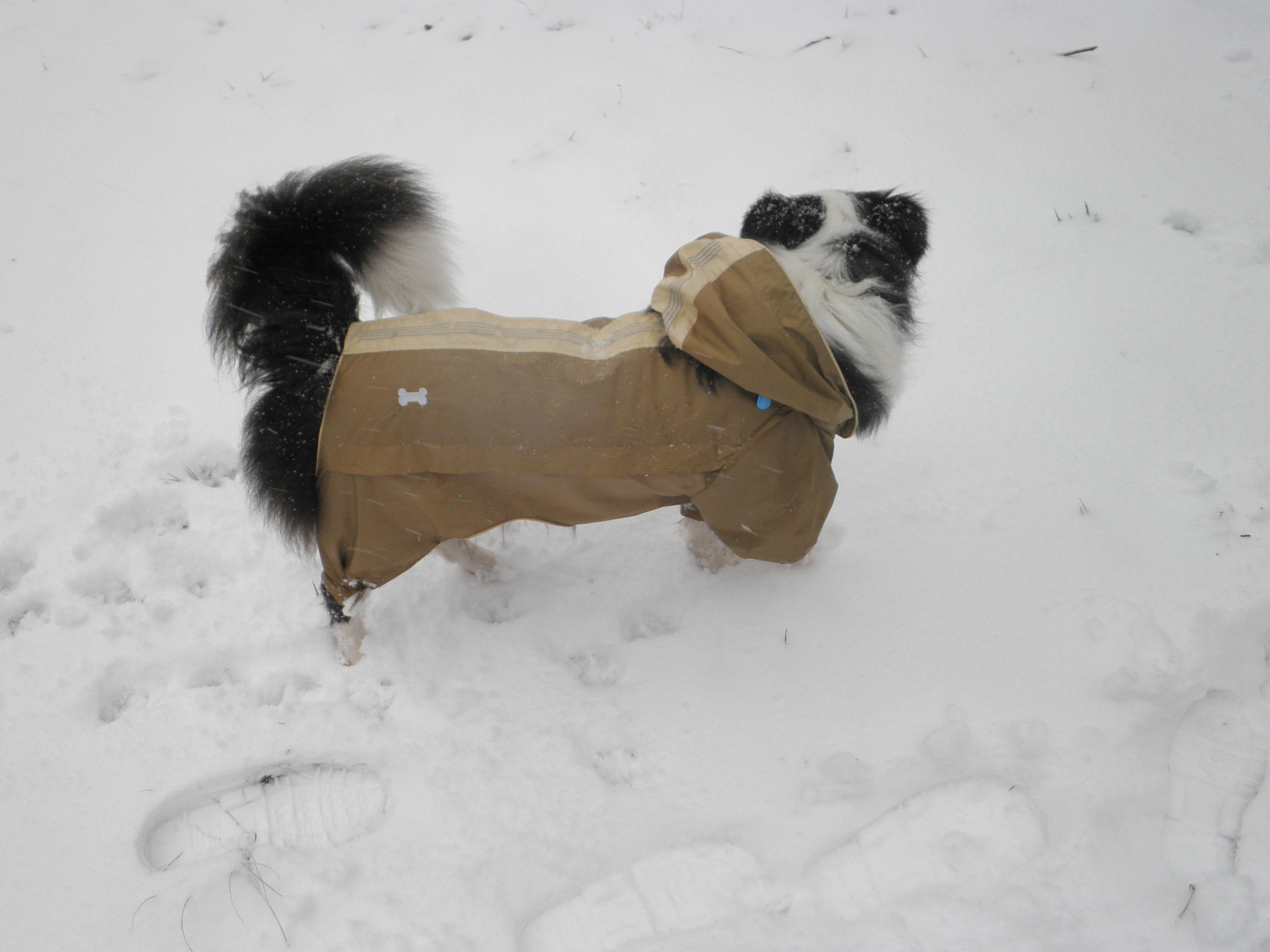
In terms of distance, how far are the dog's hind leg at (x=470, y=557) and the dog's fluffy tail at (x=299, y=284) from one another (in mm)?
488

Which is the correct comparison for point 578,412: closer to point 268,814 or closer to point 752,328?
point 752,328

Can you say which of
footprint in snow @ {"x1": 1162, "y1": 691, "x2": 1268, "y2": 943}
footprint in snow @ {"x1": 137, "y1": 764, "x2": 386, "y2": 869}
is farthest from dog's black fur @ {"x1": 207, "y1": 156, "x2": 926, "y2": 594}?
footprint in snow @ {"x1": 1162, "y1": 691, "x2": 1268, "y2": 943}

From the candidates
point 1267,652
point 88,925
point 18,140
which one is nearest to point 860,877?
point 1267,652

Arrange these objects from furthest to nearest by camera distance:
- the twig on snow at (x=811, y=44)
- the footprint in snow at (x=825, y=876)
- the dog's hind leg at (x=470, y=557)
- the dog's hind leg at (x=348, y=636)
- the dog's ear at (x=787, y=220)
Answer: the twig on snow at (x=811, y=44)
the dog's hind leg at (x=470, y=557)
the dog's hind leg at (x=348, y=636)
the dog's ear at (x=787, y=220)
the footprint in snow at (x=825, y=876)

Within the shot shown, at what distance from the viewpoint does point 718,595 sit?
2105 mm

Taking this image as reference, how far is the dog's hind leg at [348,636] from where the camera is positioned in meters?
1.91

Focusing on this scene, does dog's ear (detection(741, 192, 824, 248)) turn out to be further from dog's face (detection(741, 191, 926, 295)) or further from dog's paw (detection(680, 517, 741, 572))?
dog's paw (detection(680, 517, 741, 572))

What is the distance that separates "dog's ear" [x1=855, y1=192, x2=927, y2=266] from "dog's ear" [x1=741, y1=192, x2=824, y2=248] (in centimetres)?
11

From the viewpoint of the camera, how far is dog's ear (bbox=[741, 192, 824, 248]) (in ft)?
5.39

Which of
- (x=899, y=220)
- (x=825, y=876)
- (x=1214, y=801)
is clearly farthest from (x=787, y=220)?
(x=1214, y=801)

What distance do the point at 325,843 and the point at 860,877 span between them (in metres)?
1.25

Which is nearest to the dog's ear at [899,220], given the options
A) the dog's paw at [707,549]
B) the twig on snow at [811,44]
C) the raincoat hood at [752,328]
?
the raincoat hood at [752,328]

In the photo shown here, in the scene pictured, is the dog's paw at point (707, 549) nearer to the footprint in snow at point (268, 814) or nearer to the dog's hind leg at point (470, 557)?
the dog's hind leg at point (470, 557)

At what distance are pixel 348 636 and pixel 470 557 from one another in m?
0.41
